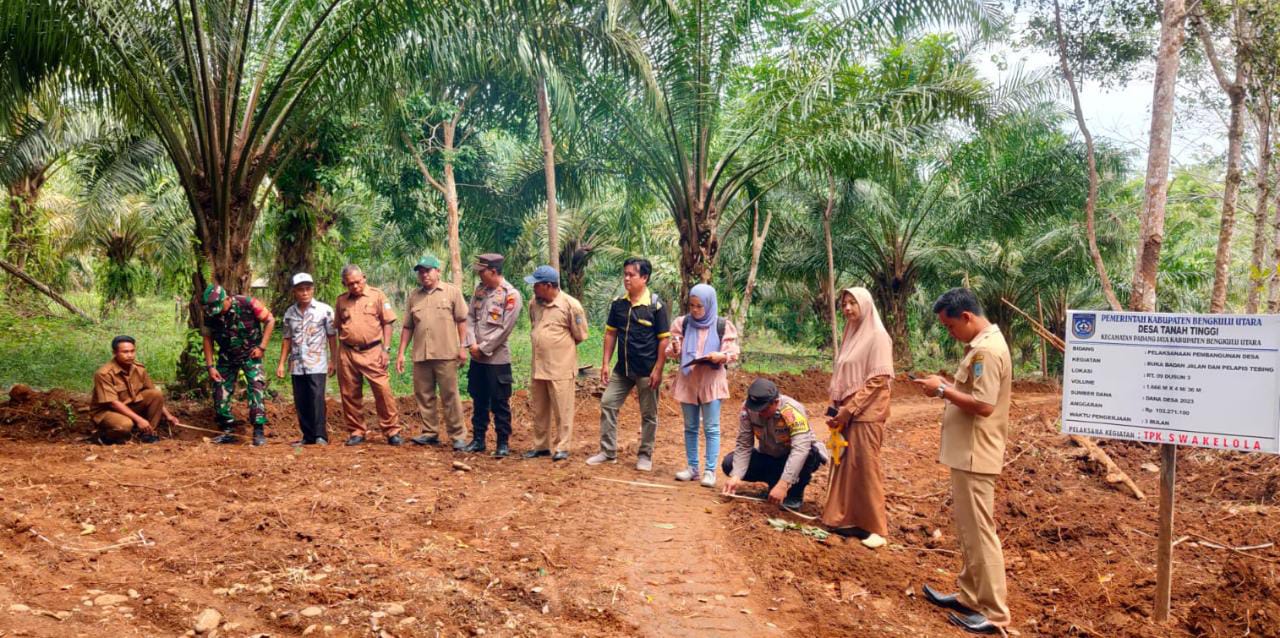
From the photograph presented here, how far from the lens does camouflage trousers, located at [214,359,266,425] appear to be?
25.3ft

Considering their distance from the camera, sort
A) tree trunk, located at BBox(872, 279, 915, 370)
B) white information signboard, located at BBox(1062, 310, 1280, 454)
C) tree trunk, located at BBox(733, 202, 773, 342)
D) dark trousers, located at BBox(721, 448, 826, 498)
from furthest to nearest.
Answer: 1. tree trunk, located at BBox(872, 279, 915, 370)
2. tree trunk, located at BBox(733, 202, 773, 342)
3. dark trousers, located at BBox(721, 448, 826, 498)
4. white information signboard, located at BBox(1062, 310, 1280, 454)

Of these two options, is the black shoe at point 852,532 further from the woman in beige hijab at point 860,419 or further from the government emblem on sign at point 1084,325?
the government emblem on sign at point 1084,325

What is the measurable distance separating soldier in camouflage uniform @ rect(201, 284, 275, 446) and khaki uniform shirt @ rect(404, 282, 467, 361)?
4.43ft

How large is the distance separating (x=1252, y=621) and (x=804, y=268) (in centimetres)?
1607

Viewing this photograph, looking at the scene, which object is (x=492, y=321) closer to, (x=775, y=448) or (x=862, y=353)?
(x=775, y=448)

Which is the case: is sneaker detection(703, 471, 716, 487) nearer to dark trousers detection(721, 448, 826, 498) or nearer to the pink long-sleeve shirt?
dark trousers detection(721, 448, 826, 498)

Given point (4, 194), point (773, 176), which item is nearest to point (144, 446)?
point (773, 176)

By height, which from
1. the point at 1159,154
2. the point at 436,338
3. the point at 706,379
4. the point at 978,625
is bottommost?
the point at 978,625

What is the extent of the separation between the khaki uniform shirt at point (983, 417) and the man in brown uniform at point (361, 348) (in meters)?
5.12

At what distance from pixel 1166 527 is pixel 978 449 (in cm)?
95

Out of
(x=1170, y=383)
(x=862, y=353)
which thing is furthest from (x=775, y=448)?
(x=1170, y=383)

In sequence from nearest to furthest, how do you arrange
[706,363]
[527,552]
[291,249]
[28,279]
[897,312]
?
[527,552]
[706,363]
[291,249]
[28,279]
[897,312]

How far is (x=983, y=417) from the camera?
4.12m

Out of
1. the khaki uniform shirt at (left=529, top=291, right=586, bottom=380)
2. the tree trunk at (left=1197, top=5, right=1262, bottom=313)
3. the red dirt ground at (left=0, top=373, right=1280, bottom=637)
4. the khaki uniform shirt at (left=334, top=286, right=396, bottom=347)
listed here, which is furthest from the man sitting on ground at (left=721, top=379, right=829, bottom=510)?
the tree trunk at (left=1197, top=5, right=1262, bottom=313)
